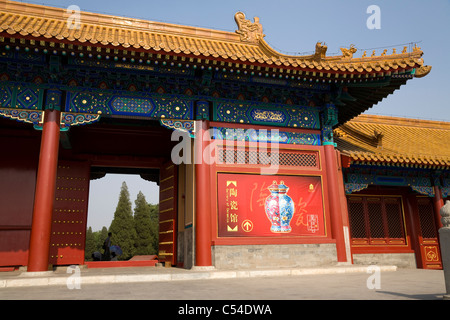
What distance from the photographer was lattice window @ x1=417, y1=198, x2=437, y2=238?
12297 mm

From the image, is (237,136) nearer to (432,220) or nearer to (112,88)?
(112,88)

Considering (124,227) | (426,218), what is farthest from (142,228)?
(426,218)

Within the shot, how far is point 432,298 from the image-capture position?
12.7 feet

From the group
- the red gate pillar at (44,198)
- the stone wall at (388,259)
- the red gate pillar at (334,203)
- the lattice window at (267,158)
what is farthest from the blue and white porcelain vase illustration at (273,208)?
the red gate pillar at (44,198)

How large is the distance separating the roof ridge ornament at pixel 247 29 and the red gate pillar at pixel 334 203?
4338 millimetres

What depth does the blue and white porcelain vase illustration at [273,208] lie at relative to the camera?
8.90m

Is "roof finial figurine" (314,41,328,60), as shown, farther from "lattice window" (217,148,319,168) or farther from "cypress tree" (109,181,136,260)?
"cypress tree" (109,181,136,260)

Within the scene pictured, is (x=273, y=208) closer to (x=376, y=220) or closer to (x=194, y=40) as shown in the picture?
(x=376, y=220)

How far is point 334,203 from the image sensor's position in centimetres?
930

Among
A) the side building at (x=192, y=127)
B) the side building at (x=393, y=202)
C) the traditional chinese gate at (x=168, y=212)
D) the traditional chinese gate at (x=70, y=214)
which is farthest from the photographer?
the side building at (x=393, y=202)

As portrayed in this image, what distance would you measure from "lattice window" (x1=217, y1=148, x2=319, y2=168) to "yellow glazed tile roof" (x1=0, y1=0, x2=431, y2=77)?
6.93 ft

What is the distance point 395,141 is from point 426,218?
3.18 m

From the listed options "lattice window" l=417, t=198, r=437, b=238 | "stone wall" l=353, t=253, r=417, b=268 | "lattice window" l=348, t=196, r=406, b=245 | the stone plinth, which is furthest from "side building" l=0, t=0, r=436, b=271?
the stone plinth

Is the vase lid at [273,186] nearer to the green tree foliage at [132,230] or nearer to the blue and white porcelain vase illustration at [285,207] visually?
the blue and white porcelain vase illustration at [285,207]
